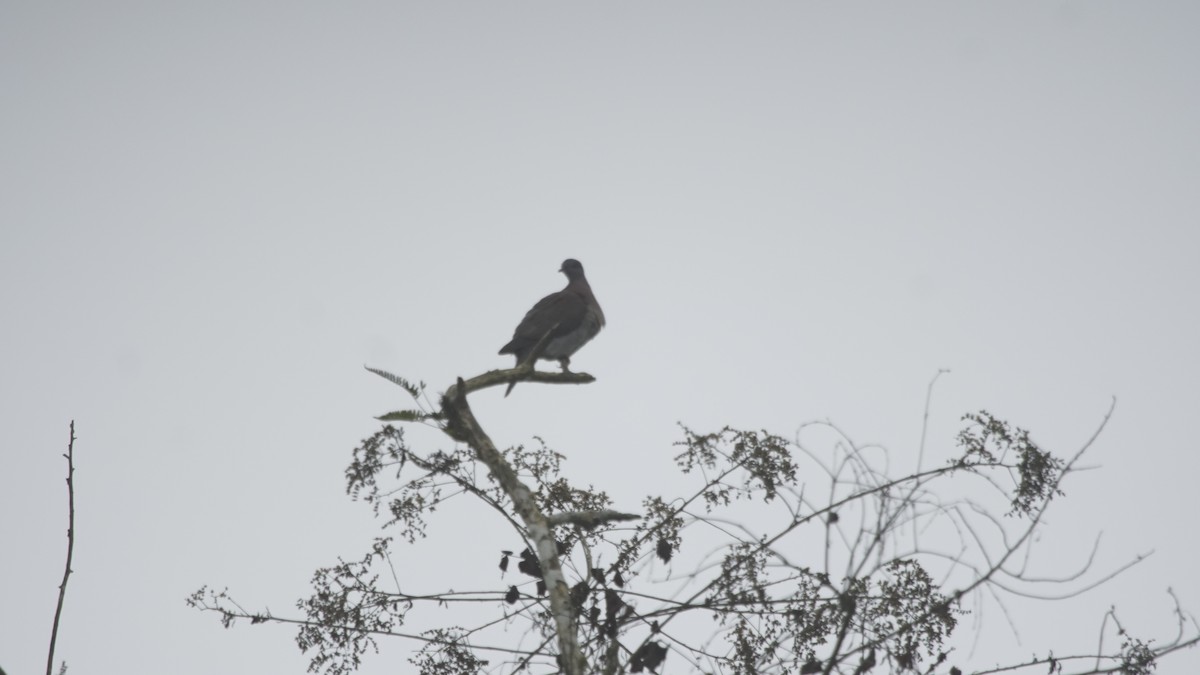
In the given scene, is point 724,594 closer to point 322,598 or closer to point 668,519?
point 668,519

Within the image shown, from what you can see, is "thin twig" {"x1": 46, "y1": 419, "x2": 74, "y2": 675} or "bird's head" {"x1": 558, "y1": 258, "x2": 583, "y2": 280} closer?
"thin twig" {"x1": 46, "y1": 419, "x2": 74, "y2": 675}

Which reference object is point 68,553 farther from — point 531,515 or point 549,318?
point 549,318

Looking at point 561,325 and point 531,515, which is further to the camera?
point 561,325

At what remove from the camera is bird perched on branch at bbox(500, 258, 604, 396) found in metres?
8.09

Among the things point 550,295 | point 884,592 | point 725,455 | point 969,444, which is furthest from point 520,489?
point 550,295

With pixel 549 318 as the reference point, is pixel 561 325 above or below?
above

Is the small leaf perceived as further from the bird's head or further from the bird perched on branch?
the bird's head

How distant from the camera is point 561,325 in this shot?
882 centimetres

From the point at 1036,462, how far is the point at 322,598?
335 cm

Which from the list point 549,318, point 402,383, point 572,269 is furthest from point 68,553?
point 572,269

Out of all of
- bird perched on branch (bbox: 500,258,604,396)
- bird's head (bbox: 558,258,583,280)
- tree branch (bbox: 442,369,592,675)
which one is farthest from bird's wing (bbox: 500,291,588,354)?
tree branch (bbox: 442,369,592,675)

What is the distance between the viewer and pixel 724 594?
3.67 metres

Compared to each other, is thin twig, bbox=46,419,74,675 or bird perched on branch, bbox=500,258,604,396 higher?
bird perched on branch, bbox=500,258,604,396

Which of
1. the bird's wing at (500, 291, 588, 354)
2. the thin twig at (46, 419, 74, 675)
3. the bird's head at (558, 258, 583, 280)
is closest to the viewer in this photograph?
the thin twig at (46, 419, 74, 675)
